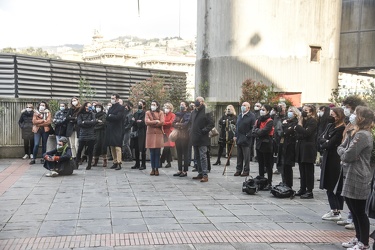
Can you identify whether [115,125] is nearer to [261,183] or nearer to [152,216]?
[261,183]

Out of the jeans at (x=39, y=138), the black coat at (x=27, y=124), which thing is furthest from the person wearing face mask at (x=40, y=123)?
the black coat at (x=27, y=124)

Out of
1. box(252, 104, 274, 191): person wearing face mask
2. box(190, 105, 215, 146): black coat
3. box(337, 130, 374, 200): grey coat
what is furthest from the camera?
box(190, 105, 215, 146): black coat

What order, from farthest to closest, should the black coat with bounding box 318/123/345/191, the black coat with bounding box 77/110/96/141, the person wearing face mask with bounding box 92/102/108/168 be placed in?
1. the person wearing face mask with bounding box 92/102/108/168
2. the black coat with bounding box 77/110/96/141
3. the black coat with bounding box 318/123/345/191

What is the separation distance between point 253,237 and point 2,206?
4.43 metres

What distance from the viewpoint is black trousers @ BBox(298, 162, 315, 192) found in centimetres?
842

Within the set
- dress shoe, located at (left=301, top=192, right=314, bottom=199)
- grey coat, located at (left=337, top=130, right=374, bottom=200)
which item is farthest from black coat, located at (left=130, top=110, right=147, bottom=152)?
grey coat, located at (left=337, top=130, right=374, bottom=200)

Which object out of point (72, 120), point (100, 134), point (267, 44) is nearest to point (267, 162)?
point (100, 134)

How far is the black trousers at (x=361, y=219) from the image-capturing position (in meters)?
5.45

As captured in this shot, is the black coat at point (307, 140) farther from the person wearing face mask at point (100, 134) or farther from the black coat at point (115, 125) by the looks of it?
the person wearing face mask at point (100, 134)

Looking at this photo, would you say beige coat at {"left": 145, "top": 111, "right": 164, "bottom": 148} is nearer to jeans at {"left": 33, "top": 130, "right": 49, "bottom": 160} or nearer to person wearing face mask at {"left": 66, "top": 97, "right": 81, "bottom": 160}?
person wearing face mask at {"left": 66, "top": 97, "right": 81, "bottom": 160}

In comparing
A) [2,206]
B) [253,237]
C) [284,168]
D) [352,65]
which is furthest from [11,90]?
[352,65]

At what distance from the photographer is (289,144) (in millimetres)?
8719

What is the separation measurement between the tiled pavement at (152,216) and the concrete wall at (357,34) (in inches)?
628

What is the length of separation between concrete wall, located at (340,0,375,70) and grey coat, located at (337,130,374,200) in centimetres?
1927
